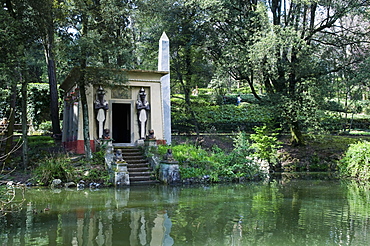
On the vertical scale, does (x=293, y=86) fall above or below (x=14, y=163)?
above

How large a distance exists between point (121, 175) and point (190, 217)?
576cm

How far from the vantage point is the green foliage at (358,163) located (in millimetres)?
14555

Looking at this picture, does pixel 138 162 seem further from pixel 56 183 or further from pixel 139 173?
pixel 56 183

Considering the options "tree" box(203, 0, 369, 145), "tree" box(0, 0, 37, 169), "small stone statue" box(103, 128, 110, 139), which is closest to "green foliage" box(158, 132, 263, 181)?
"small stone statue" box(103, 128, 110, 139)

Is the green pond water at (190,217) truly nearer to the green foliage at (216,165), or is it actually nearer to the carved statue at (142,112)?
the green foliage at (216,165)

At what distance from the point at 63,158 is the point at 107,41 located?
4995mm

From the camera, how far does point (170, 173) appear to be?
13188 millimetres

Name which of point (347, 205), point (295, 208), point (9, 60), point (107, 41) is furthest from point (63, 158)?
point (347, 205)

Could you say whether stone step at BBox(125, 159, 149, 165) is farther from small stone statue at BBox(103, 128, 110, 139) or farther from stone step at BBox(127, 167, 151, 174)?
small stone statue at BBox(103, 128, 110, 139)

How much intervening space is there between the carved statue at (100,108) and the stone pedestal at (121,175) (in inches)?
122

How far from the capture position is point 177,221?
23.1 ft

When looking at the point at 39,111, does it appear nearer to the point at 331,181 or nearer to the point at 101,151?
the point at 101,151

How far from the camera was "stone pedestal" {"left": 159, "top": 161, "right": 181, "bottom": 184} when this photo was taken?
43.2ft

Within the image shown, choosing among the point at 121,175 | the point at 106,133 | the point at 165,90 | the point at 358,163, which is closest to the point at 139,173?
the point at 121,175
